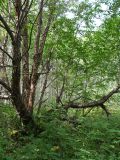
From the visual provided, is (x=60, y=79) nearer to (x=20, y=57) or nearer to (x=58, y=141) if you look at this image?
(x=58, y=141)

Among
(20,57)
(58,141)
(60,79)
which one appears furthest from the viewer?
(60,79)

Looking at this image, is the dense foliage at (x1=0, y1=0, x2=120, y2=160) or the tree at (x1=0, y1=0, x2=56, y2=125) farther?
the dense foliage at (x1=0, y1=0, x2=120, y2=160)

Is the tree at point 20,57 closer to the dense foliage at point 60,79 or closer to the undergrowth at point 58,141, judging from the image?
the dense foliage at point 60,79

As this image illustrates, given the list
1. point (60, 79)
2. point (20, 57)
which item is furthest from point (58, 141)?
point (60, 79)

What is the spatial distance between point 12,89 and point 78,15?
6.51 metres

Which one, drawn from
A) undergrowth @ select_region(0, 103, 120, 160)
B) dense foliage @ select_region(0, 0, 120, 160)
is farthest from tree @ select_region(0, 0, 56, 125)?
undergrowth @ select_region(0, 103, 120, 160)

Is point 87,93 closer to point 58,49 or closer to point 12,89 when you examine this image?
point 58,49

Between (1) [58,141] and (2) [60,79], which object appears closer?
(1) [58,141]

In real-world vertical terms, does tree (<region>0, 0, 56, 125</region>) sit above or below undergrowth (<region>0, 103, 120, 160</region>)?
above

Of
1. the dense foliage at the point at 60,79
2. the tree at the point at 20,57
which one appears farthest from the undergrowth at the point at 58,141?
the tree at the point at 20,57

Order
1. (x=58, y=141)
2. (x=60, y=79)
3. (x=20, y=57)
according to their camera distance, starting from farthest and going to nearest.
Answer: (x=60, y=79) < (x=58, y=141) < (x=20, y=57)

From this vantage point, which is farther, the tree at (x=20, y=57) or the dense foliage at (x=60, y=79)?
the dense foliage at (x=60, y=79)

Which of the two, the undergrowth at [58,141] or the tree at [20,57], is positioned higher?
the tree at [20,57]

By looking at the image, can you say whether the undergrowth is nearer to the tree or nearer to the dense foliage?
the dense foliage
